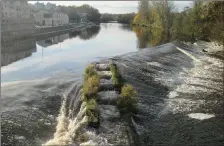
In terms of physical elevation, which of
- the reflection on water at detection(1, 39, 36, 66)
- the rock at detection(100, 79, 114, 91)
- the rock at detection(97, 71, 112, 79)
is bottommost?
the reflection on water at detection(1, 39, 36, 66)

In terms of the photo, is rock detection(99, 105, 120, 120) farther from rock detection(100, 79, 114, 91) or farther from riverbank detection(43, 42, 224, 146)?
rock detection(100, 79, 114, 91)

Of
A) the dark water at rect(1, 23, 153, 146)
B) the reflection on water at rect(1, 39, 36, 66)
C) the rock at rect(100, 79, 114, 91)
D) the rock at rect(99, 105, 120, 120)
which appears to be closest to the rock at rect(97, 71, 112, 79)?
the rock at rect(100, 79, 114, 91)

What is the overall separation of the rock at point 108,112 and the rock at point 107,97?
1.85ft

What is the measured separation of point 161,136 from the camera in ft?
48.2

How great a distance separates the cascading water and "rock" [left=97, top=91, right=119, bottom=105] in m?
1.16

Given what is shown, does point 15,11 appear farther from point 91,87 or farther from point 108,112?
point 108,112

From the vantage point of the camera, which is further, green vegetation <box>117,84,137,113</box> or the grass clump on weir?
green vegetation <box>117,84,137,113</box>

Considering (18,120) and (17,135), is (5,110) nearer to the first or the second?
(18,120)

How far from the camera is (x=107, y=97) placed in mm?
17969

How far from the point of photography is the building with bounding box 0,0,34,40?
63.4m

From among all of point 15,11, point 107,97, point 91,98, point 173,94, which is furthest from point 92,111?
point 15,11

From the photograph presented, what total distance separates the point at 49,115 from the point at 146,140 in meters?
5.70

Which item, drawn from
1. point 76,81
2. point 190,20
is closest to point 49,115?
point 76,81

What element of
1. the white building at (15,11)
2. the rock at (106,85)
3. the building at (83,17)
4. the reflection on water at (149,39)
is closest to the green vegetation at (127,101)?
the rock at (106,85)
